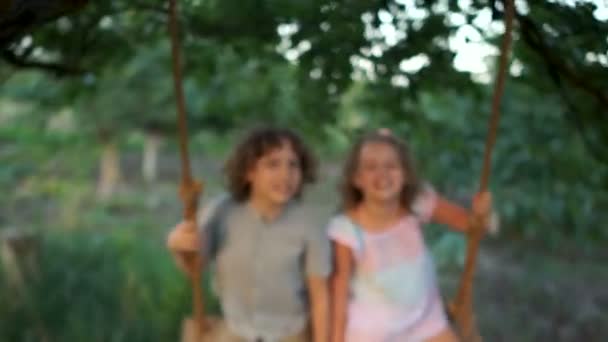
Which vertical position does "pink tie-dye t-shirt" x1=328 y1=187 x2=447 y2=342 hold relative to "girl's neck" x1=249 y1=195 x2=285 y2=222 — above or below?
below

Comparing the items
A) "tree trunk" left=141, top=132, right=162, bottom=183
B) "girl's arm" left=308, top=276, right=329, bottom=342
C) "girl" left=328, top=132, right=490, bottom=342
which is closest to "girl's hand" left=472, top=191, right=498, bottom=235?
"girl" left=328, top=132, right=490, bottom=342

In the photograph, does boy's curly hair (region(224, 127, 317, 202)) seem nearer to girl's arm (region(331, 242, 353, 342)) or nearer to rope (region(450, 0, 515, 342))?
girl's arm (region(331, 242, 353, 342))

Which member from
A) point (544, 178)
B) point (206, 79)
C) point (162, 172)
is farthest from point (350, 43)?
point (162, 172)

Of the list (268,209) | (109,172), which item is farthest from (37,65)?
(109,172)

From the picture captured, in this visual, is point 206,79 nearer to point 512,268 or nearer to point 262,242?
point 262,242

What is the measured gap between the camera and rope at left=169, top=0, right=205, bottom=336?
5.53 feet

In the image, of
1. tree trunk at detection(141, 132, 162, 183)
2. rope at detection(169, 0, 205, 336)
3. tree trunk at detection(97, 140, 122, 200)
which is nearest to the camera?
rope at detection(169, 0, 205, 336)

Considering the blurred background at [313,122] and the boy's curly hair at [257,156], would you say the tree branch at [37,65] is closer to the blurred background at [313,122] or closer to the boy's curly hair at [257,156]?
the blurred background at [313,122]

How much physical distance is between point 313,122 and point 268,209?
809 millimetres

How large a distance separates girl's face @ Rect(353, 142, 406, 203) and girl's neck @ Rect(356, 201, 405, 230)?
1.5 inches

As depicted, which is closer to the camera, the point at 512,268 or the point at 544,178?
the point at 544,178

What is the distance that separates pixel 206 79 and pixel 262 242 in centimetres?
99

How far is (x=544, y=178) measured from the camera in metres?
3.59

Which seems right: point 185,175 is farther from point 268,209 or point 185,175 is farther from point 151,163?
point 151,163
